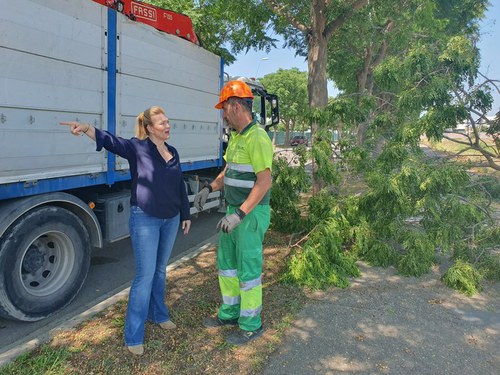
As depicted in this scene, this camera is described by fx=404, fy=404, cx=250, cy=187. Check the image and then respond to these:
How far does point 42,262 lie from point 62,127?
1.29 m

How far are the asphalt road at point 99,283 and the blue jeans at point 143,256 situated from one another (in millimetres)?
897

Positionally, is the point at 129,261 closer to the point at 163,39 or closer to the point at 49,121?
the point at 49,121

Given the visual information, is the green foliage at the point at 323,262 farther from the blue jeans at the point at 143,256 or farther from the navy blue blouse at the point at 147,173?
the navy blue blouse at the point at 147,173

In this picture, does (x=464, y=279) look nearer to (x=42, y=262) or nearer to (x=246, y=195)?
(x=246, y=195)

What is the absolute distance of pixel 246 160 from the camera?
316cm

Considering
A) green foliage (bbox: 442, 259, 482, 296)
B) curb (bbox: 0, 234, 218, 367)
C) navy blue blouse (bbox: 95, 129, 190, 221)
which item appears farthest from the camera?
green foliage (bbox: 442, 259, 482, 296)

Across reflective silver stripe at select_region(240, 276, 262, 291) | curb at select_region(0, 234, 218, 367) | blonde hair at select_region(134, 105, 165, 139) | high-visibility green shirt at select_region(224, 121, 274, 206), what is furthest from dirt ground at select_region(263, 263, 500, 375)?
blonde hair at select_region(134, 105, 165, 139)

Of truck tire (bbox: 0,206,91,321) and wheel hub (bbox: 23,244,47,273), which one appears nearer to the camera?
truck tire (bbox: 0,206,91,321)

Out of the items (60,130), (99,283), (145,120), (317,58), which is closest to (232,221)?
(145,120)

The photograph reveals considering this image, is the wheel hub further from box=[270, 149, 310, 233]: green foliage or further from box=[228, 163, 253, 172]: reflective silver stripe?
box=[270, 149, 310, 233]: green foliage

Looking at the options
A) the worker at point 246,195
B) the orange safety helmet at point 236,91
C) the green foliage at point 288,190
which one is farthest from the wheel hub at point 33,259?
the green foliage at point 288,190

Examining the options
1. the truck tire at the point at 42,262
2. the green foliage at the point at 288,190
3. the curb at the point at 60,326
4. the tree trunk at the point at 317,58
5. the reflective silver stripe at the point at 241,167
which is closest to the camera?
the curb at the point at 60,326

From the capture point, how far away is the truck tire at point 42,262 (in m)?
3.38

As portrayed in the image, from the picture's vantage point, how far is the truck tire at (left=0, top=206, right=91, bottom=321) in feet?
11.1
